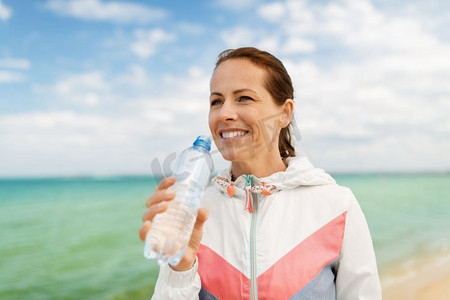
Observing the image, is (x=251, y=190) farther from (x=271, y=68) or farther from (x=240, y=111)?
(x=271, y=68)

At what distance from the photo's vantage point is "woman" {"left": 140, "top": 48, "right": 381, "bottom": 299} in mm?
1805

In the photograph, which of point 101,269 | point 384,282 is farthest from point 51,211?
point 384,282

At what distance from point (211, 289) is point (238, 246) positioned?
0.23m

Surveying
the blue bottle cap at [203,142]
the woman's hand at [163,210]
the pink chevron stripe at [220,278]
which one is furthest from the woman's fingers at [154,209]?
the pink chevron stripe at [220,278]

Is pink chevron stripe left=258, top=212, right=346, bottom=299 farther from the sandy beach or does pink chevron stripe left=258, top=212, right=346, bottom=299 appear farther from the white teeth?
the sandy beach

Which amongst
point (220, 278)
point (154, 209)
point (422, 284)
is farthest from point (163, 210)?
point (422, 284)

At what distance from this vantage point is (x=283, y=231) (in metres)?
1.89

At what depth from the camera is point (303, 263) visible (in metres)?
1.82

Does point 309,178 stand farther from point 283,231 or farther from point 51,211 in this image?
point 51,211

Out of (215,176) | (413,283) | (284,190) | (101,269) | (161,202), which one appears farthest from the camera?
(101,269)

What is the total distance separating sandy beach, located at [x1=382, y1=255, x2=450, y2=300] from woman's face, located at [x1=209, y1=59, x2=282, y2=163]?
15.8 ft

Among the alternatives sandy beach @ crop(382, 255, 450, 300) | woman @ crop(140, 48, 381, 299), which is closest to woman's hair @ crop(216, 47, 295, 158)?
woman @ crop(140, 48, 381, 299)

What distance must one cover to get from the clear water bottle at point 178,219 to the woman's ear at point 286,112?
21.2 inches

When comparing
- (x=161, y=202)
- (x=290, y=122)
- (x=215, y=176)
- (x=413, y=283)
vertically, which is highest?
(x=290, y=122)
